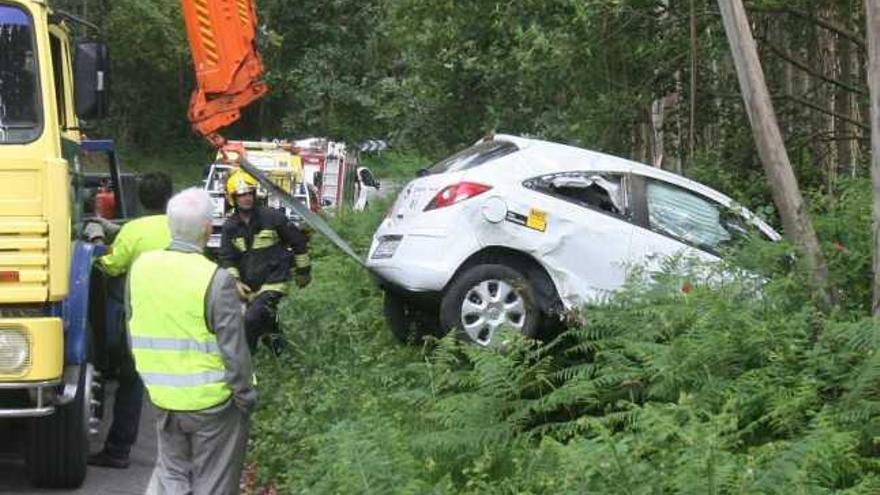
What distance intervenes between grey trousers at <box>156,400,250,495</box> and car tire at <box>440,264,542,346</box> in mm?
3581

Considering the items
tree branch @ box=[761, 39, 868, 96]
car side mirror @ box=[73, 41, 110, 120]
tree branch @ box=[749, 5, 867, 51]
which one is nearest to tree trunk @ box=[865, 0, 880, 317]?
car side mirror @ box=[73, 41, 110, 120]

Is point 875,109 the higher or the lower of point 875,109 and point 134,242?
the higher

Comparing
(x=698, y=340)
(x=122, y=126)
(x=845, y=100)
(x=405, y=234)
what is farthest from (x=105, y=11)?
(x=698, y=340)

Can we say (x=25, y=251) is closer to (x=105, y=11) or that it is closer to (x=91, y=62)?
(x=91, y=62)

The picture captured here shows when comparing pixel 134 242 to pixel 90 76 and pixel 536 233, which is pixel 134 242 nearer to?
pixel 90 76

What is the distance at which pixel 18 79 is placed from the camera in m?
8.95

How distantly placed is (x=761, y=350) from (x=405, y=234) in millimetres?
3476

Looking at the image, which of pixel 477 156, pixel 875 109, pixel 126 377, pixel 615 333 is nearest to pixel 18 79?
pixel 126 377

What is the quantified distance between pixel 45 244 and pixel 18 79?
1405 mm

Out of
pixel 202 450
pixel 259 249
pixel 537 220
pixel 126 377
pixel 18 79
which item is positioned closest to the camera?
pixel 202 450

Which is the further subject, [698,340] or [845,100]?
[845,100]

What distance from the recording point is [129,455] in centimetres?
988

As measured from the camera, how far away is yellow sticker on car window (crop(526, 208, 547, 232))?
9.98 m

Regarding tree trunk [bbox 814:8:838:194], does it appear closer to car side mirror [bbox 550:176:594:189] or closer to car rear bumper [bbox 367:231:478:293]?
car side mirror [bbox 550:176:594:189]
